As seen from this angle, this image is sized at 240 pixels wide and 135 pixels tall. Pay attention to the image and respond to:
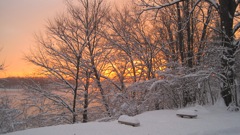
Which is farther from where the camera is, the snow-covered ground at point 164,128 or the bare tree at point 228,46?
the bare tree at point 228,46

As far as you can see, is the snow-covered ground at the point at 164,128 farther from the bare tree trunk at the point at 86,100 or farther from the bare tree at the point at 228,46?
the bare tree trunk at the point at 86,100

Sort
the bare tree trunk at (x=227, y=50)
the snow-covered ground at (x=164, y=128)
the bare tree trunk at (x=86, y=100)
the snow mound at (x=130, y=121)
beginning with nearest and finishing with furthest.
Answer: the snow-covered ground at (x=164, y=128)
the snow mound at (x=130, y=121)
the bare tree trunk at (x=227, y=50)
the bare tree trunk at (x=86, y=100)

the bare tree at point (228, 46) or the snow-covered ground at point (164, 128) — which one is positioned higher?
the bare tree at point (228, 46)

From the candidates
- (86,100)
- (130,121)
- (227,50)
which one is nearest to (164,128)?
(130,121)

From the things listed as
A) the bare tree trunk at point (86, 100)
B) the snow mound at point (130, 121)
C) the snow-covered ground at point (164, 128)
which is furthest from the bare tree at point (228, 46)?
the bare tree trunk at point (86, 100)

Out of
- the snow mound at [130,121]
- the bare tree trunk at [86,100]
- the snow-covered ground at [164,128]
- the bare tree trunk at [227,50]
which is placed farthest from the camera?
the bare tree trunk at [86,100]

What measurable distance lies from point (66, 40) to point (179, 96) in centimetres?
1058

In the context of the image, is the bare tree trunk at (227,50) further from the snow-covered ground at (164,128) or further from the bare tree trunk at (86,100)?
the bare tree trunk at (86,100)

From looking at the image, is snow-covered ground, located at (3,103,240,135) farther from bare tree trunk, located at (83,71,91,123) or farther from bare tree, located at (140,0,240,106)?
bare tree trunk, located at (83,71,91,123)

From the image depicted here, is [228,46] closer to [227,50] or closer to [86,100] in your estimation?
[227,50]

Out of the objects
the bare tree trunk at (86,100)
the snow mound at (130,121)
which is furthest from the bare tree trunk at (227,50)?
the bare tree trunk at (86,100)

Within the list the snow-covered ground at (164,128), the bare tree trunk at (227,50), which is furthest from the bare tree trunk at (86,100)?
the bare tree trunk at (227,50)

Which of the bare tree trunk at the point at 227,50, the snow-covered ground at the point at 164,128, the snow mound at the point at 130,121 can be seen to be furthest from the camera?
the bare tree trunk at the point at 227,50

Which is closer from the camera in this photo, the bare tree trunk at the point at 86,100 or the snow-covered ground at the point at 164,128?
the snow-covered ground at the point at 164,128
